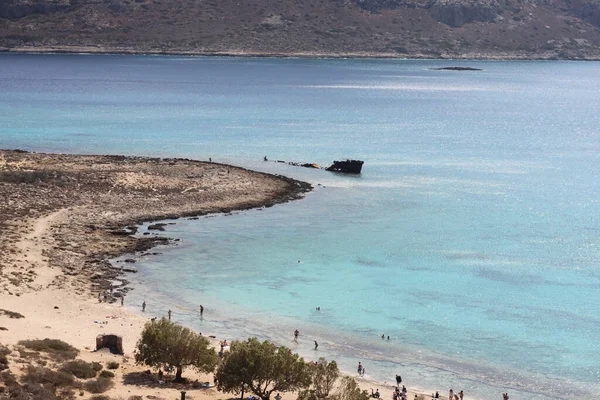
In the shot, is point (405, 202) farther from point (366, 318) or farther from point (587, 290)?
point (366, 318)

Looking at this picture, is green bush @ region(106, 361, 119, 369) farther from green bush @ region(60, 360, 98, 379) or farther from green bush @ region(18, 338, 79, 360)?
green bush @ region(18, 338, 79, 360)

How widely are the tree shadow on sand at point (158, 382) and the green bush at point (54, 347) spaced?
3.28 m

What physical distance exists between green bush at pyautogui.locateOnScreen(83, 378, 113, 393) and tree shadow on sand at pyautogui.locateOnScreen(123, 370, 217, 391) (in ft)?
3.58

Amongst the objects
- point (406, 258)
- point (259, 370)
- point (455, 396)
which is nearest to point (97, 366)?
point (259, 370)

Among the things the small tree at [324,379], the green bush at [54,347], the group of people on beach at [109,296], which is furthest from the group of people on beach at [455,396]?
the group of people on beach at [109,296]

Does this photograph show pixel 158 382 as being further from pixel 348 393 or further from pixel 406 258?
pixel 406 258

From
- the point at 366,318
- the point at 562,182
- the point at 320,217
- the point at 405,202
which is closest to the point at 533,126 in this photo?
the point at 562,182

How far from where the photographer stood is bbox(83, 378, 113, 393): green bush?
3872cm

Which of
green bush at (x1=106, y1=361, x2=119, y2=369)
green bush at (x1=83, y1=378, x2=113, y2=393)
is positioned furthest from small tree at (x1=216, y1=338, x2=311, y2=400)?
green bush at (x1=106, y1=361, x2=119, y2=369)

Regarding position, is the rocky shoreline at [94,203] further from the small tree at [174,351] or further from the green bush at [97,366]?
the small tree at [174,351]

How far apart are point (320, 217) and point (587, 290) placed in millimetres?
25739

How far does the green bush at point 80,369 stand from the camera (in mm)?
40438

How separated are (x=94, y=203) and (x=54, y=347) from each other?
1438 inches

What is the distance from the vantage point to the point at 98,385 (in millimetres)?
39188
